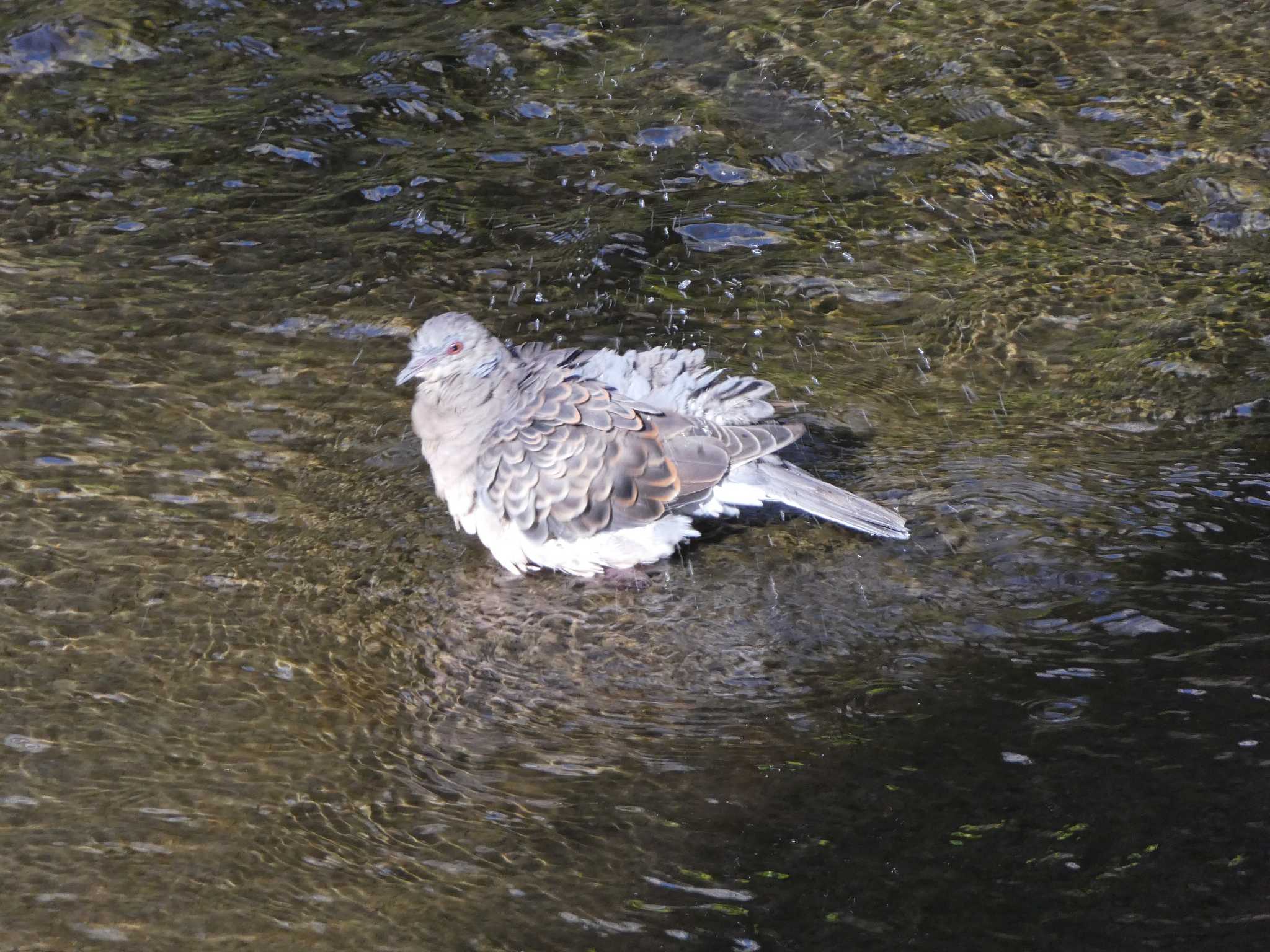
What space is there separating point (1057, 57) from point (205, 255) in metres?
5.25

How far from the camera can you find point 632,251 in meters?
6.30

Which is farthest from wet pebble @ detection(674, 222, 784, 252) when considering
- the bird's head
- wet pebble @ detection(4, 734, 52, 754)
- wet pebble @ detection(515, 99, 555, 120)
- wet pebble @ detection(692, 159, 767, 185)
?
wet pebble @ detection(4, 734, 52, 754)

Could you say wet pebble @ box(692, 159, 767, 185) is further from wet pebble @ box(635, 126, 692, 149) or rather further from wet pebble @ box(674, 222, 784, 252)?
wet pebble @ box(674, 222, 784, 252)

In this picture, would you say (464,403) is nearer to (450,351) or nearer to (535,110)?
(450,351)

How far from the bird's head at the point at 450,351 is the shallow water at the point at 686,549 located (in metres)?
0.43

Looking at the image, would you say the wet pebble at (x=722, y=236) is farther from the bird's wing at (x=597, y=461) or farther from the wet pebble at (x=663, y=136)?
the bird's wing at (x=597, y=461)

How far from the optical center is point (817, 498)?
4516mm

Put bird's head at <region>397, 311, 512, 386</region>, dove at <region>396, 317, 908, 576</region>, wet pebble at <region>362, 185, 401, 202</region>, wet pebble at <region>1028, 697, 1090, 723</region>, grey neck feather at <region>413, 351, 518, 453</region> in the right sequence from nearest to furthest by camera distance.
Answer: wet pebble at <region>1028, 697, 1090, 723</region> < dove at <region>396, 317, 908, 576</region> < grey neck feather at <region>413, 351, 518, 453</region> < bird's head at <region>397, 311, 512, 386</region> < wet pebble at <region>362, 185, 401, 202</region>

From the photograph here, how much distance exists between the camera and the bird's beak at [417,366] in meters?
5.00

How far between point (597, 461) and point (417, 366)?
2.99 feet

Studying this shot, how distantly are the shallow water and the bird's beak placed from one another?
0.39m

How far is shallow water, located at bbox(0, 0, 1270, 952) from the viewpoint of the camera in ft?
10.3

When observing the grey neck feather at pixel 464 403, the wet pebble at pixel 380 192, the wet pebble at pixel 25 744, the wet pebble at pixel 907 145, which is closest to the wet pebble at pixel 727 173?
the wet pebble at pixel 907 145

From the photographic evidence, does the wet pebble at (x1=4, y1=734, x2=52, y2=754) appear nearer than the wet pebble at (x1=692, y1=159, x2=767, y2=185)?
Yes
